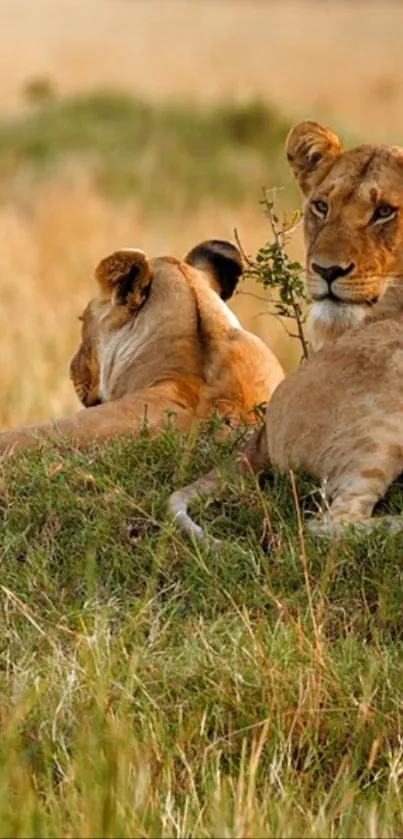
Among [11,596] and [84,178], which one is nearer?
[11,596]

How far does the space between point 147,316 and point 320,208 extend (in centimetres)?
68

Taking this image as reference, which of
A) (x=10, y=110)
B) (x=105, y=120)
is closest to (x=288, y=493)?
(x=105, y=120)

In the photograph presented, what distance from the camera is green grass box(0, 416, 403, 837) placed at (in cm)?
336

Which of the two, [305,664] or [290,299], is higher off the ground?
[290,299]

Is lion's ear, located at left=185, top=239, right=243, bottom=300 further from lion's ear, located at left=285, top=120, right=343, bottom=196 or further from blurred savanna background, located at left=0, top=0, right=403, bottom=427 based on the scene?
lion's ear, located at left=285, top=120, right=343, bottom=196

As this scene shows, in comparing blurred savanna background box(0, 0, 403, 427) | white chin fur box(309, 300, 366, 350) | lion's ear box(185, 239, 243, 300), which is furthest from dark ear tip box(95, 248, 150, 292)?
white chin fur box(309, 300, 366, 350)

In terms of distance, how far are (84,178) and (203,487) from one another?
1201 cm

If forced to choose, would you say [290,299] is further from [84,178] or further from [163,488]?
[84,178]

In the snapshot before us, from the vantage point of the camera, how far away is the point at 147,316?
583cm

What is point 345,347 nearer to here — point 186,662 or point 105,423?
point 105,423

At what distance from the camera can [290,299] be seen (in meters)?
5.46

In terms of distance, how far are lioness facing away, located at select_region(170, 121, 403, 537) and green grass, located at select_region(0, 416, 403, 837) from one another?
0.32 feet

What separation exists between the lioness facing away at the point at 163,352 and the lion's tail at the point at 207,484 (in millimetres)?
410

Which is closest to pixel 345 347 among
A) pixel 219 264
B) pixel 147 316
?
pixel 147 316
